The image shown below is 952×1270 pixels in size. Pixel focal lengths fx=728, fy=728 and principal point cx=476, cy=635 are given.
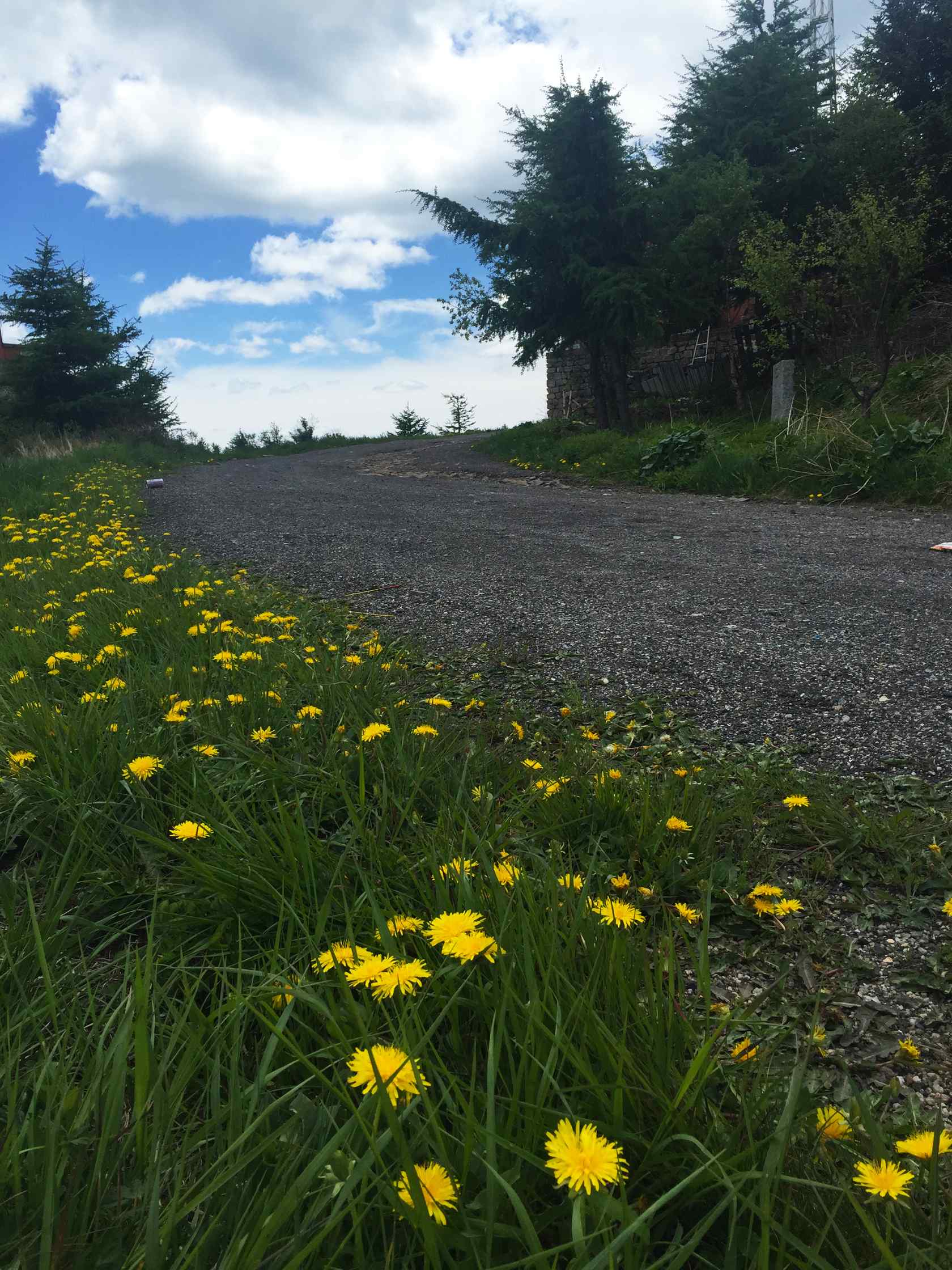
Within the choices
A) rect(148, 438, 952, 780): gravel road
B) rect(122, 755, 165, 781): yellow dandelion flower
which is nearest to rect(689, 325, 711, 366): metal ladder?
rect(148, 438, 952, 780): gravel road

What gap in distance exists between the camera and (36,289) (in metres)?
20.5

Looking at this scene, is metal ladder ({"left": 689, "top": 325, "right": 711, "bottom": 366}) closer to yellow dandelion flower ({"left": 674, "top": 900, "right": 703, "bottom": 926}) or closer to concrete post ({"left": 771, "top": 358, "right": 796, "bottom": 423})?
concrete post ({"left": 771, "top": 358, "right": 796, "bottom": 423})

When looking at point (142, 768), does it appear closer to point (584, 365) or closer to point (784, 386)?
point (784, 386)

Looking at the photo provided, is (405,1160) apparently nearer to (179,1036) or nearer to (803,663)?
(179,1036)

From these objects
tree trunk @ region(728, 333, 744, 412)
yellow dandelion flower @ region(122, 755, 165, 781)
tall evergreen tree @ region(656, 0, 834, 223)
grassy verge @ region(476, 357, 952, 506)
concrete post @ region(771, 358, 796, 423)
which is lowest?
yellow dandelion flower @ region(122, 755, 165, 781)

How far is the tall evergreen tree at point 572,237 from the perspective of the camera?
14.1 m

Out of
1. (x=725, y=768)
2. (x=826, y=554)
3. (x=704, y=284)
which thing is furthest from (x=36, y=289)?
(x=725, y=768)

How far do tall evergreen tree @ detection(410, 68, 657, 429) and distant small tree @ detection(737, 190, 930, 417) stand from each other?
2.30m

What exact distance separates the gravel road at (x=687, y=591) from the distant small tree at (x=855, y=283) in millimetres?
5022

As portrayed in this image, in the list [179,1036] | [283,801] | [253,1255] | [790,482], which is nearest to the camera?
[253,1255]

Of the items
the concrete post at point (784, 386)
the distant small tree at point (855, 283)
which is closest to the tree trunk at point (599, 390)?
the distant small tree at point (855, 283)

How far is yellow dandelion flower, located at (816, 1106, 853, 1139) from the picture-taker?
0.95 meters

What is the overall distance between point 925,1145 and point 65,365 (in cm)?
2487

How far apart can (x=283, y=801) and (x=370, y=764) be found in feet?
0.81
